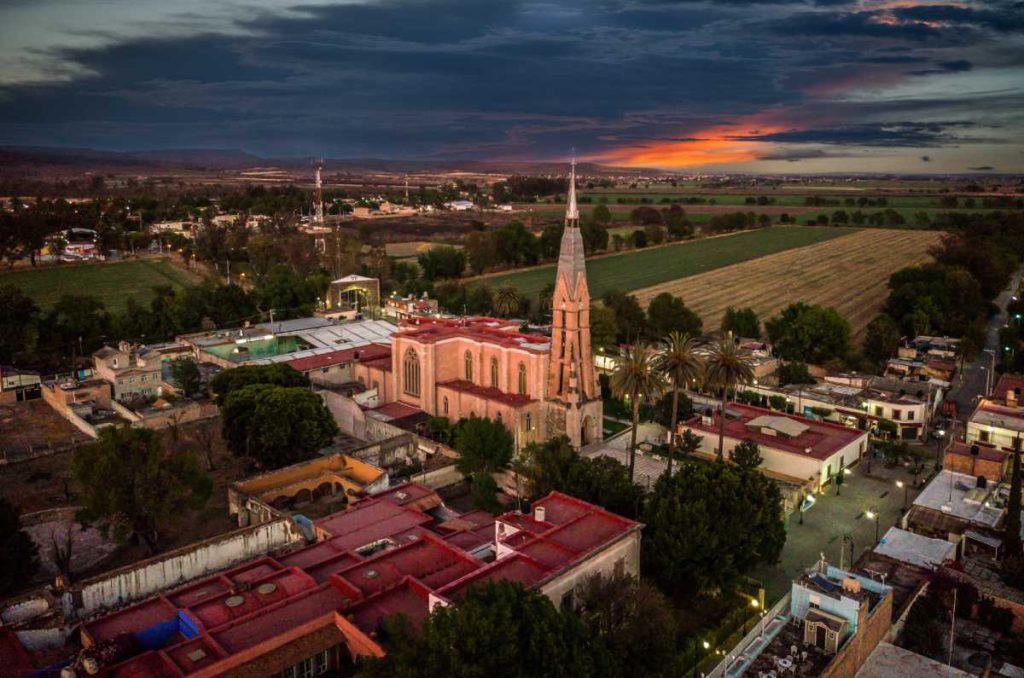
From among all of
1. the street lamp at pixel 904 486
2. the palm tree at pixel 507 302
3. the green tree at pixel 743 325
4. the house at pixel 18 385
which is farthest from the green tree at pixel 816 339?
the house at pixel 18 385

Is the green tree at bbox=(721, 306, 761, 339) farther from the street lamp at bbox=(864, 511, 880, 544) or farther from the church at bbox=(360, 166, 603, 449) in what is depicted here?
the street lamp at bbox=(864, 511, 880, 544)

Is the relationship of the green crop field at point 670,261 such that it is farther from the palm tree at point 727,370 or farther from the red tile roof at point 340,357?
the palm tree at point 727,370

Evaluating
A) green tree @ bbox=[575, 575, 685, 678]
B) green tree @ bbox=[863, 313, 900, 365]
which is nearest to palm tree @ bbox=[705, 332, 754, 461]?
green tree @ bbox=[575, 575, 685, 678]

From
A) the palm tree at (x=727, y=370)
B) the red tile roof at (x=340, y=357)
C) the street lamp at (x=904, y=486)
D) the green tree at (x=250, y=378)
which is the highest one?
the palm tree at (x=727, y=370)

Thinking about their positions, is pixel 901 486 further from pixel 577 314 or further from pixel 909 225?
pixel 909 225

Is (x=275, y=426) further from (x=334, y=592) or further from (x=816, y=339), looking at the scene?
(x=816, y=339)

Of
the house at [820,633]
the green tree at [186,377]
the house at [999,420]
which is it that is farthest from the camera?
the green tree at [186,377]
